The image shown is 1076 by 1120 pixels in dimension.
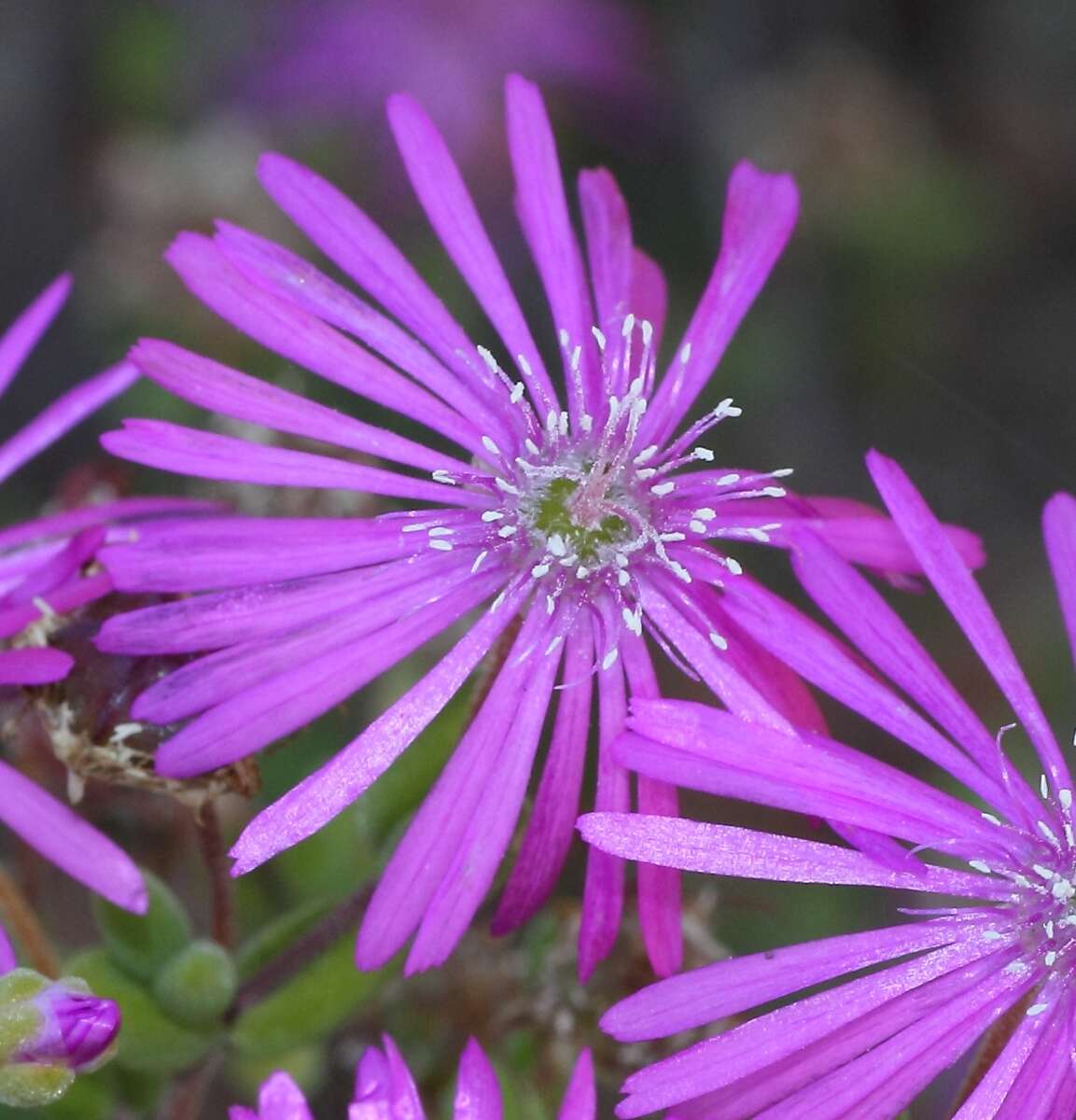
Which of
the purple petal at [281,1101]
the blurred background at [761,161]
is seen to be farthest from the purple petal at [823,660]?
the blurred background at [761,161]

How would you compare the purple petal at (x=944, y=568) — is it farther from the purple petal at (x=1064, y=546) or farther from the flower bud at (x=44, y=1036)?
the flower bud at (x=44, y=1036)

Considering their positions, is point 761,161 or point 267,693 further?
point 761,161

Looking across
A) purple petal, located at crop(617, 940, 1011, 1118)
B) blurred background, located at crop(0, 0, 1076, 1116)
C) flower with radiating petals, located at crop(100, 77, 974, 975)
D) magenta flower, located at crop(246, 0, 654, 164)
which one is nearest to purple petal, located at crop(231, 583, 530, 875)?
flower with radiating petals, located at crop(100, 77, 974, 975)

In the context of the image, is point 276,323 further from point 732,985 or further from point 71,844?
point 732,985

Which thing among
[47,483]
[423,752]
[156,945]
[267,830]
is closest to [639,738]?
[267,830]

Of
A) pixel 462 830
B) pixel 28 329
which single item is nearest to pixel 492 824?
pixel 462 830
